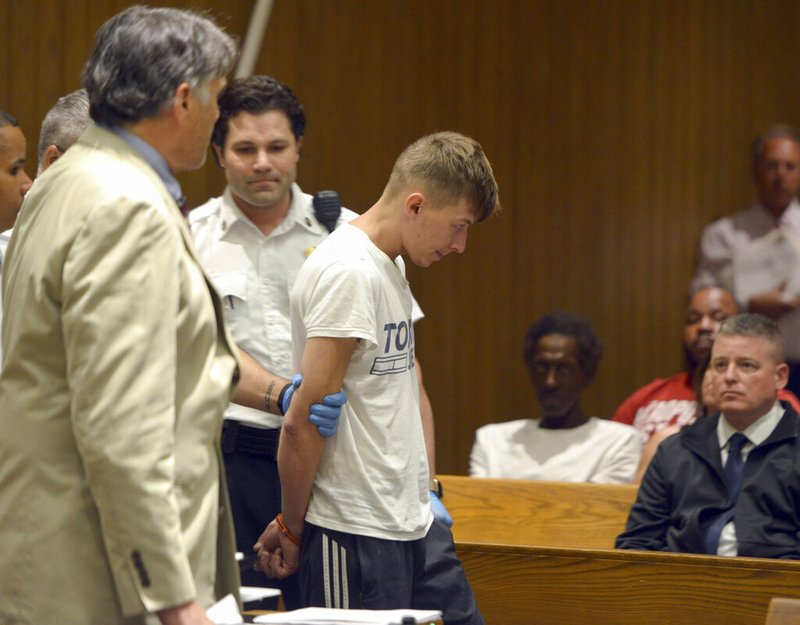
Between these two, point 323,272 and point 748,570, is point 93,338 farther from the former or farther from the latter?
point 748,570

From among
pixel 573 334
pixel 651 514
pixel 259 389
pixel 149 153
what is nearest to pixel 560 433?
pixel 573 334

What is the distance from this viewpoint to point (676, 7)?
6.40 metres

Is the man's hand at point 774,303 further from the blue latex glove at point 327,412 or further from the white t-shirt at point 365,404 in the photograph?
the blue latex glove at point 327,412

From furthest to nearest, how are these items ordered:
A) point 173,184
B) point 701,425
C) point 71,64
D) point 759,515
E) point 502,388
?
point 502,388
point 71,64
point 701,425
point 759,515
point 173,184

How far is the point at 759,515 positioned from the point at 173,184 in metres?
2.27

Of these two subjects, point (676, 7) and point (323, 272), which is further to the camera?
point (676, 7)

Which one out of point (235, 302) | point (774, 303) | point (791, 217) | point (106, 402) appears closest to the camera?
point (106, 402)

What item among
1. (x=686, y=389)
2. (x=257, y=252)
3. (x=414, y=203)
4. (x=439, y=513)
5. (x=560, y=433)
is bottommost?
(x=560, y=433)

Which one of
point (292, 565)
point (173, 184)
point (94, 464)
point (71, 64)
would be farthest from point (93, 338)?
point (71, 64)

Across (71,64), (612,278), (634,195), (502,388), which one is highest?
(71,64)

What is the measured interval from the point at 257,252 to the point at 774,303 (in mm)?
2965

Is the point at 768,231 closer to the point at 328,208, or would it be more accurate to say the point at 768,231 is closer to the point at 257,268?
the point at 328,208

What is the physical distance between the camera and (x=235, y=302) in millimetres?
3006

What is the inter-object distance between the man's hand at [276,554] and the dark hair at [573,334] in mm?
2398
